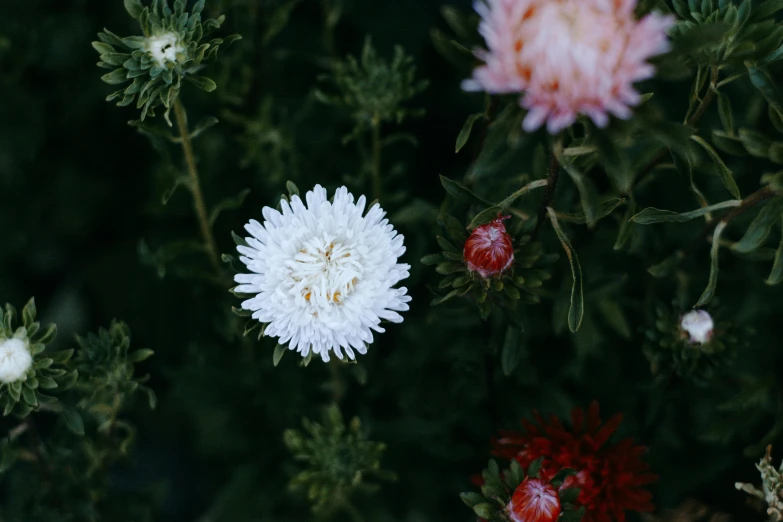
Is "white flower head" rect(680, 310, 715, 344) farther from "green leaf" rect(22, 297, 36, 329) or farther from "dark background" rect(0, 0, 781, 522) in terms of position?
"green leaf" rect(22, 297, 36, 329)

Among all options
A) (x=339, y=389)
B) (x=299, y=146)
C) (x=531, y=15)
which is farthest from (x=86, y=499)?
(x=531, y=15)

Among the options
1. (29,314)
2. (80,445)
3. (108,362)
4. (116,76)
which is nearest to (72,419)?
(108,362)

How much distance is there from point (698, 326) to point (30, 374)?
1338 mm

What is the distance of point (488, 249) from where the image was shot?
1.36 metres

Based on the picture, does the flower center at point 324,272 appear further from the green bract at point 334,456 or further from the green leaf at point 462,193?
the green bract at point 334,456

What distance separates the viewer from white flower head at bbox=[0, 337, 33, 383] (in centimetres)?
140

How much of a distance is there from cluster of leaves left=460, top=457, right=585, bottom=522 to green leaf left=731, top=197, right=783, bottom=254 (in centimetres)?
54

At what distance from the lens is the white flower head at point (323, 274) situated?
1358mm

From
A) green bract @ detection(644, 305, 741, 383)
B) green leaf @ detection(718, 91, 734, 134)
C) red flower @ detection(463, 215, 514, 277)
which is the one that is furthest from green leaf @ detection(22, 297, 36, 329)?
green leaf @ detection(718, 91, 734, 134)

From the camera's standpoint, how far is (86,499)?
77.0 inches

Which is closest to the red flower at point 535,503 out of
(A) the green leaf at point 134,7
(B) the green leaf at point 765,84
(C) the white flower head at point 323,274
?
(C) the white flower head at point 323,274

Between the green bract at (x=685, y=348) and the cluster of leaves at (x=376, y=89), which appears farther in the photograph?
the cluster of leaves at (x=376, y=89)

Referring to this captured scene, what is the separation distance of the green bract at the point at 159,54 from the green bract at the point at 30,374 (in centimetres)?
47

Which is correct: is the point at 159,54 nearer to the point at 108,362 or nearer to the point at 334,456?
the point at 108,362
